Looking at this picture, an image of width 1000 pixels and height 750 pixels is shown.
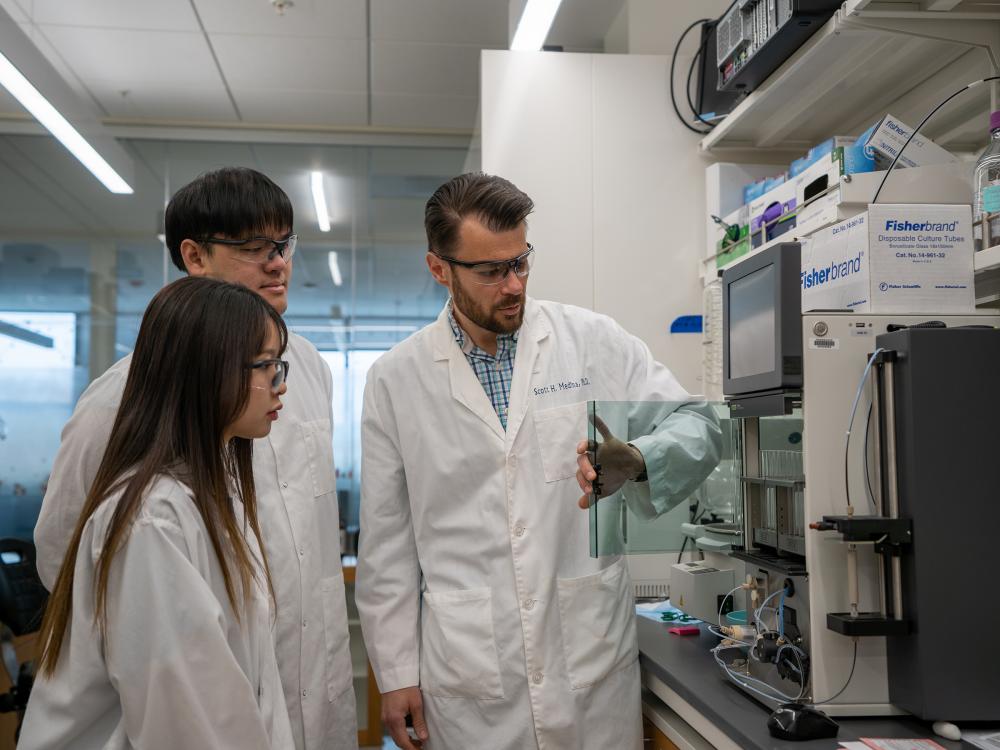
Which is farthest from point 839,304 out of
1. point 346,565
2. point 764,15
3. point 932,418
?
point 346,565

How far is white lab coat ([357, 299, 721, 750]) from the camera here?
62.4 inches

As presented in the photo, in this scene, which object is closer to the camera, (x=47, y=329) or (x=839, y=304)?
(x=839, y=304)

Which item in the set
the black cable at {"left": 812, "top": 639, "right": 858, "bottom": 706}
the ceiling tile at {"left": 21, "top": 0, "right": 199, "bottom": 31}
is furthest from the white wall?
the black cable at {"left": 812, "top": 639, "right": 858, "bottom": 706}

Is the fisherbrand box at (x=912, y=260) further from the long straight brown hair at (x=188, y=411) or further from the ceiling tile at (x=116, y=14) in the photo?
the ceiling tile at (x=116, y=14)

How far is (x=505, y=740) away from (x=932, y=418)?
2.96 feet

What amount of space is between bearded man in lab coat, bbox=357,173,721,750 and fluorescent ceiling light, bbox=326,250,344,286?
2.99 meters

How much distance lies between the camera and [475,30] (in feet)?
12.2

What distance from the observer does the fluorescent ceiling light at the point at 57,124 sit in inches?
110

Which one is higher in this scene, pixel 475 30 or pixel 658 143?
pixel 475 30

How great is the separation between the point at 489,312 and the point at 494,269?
0.28ft

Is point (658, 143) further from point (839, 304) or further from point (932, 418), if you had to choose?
point (932, 418)

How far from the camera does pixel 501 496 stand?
1669 millimetres

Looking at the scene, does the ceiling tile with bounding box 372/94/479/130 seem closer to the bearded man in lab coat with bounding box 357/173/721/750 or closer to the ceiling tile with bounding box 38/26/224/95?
the ceiling tile with bounding box 38/26/224/95

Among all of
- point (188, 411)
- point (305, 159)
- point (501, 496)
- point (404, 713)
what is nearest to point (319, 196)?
point (305, 159)
